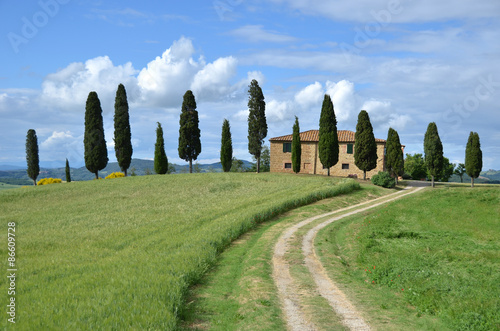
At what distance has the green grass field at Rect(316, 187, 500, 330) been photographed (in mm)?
10438

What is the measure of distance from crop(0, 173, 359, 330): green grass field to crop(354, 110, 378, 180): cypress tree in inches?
561

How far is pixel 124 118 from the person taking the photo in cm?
6425

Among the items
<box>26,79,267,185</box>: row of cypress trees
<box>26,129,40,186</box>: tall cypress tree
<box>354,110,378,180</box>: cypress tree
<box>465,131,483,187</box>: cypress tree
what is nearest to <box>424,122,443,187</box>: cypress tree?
<box>465,131,483,187</box>: cypress tree

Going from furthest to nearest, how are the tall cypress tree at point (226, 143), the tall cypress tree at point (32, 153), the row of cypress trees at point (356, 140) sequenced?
1. the tall cypress tree at point (32, 153)
2. the tall cypress tree at point (226, 143)
3. the row of cypress trees at point (356, 140)

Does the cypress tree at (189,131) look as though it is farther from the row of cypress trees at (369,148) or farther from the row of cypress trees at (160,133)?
the row of cypress trees at (369,148)

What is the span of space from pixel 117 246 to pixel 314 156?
179 ft

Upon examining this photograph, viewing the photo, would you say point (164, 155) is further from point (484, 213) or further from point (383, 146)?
point (484, 213)

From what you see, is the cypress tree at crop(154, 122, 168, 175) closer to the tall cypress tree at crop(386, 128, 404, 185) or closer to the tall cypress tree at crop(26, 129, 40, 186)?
the tall cypress tree at crop(26, 129, 40, 186)

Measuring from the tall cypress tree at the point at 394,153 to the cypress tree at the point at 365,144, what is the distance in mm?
5113

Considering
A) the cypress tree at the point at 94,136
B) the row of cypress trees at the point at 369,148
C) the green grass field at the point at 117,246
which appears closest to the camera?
the green grass field at the point at 117,246

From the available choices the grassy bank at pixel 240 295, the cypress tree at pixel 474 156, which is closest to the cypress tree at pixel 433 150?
the cypress tree at pixel 474 156

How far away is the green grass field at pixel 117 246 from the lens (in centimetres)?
986

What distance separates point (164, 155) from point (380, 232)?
168 ft

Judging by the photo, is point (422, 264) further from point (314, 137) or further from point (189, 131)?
point (314, 137)
